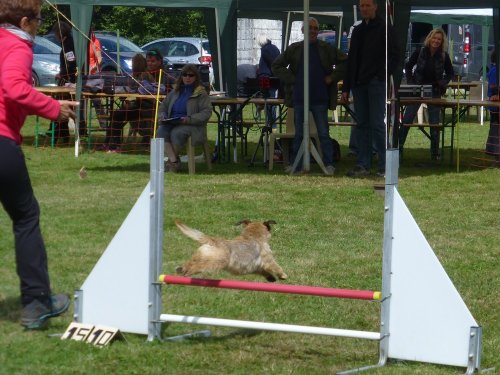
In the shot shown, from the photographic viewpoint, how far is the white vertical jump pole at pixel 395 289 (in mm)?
4840

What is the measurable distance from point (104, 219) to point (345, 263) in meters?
2.52

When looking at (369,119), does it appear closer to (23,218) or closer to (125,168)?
(125,168)

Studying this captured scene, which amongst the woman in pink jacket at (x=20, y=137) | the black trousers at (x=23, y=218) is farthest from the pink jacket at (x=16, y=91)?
the black trousers at (x=23, y=218)

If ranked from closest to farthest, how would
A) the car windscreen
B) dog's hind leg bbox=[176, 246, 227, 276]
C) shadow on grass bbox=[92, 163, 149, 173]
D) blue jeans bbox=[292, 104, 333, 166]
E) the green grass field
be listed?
1. the green grass field
2. dog's hind leg bbox=[176, 246, 227, 276]
3. blue jeans bbox=[292, 104, 333, 166]
4. shadow on grass bbox=[92, 163, 149, 173]
5. the car windscreen

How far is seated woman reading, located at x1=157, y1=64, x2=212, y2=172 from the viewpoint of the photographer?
12828 mm

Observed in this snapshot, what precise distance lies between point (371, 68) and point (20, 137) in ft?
23.5

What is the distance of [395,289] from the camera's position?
16.3 feet

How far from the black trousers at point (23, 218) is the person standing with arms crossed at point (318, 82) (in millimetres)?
7473

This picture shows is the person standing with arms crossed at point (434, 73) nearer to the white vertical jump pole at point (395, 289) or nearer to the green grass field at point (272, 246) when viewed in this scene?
the green grass field at point (272, 246)

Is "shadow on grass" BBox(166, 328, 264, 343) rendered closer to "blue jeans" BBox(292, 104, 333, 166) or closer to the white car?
"blue jeans" BBox(292, 104, 333, 166)

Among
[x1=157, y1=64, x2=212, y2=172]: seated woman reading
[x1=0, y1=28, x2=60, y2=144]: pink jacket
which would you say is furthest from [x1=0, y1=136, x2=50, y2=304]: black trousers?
[x1=157, y1=64, x2=212, y2=172]: seated woman reading

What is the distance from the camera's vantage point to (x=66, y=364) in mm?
4969

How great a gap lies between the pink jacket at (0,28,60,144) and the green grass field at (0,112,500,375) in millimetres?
893

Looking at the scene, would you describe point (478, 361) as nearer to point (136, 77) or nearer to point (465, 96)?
point (136, 77)
